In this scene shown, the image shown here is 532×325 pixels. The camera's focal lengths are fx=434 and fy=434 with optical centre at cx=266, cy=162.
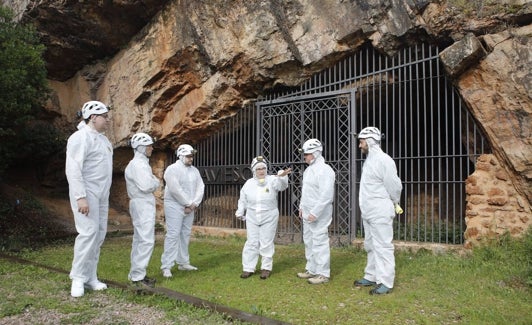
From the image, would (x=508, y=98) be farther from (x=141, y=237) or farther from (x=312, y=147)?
(x=141, y=237)

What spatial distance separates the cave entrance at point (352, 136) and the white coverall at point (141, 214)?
164 inches

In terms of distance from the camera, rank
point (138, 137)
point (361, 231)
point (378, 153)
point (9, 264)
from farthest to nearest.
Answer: point (361, 231), point (9, 264), point (138, 137), point (378, 153)

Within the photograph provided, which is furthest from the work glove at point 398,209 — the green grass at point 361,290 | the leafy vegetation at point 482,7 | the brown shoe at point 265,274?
the leafy vegetation at point 482,7

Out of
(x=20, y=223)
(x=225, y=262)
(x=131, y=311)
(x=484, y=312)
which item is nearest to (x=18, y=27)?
(x=20, y=223)

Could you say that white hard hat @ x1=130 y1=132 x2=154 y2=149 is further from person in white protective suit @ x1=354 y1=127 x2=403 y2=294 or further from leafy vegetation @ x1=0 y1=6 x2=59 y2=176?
leafy vegetation @ x1=0 y1=6 x2=59 y2=176

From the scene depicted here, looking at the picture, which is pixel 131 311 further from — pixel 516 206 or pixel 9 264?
pixel 516 206

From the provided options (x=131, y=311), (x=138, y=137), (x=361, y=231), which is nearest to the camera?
(x=131, y=311)

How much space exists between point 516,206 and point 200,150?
7.57 m

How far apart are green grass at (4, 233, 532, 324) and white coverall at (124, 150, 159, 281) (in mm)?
448

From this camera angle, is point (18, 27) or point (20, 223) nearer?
point (18, 27)

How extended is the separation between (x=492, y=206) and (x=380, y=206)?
114 inches

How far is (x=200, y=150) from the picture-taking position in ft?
38.5

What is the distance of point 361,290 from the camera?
5.47 metres

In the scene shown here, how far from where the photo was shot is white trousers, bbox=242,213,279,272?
6215 millimetres
